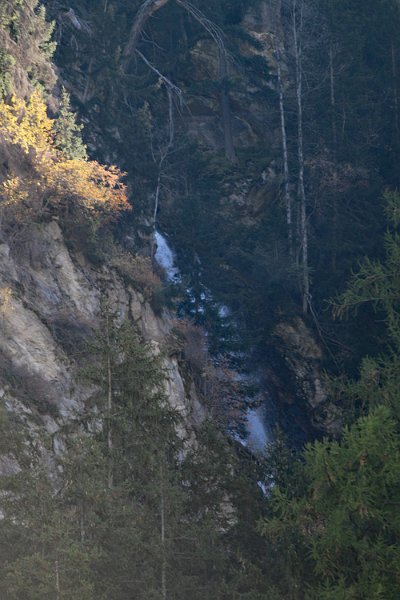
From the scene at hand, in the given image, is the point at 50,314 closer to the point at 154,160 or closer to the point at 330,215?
the point at 154,160

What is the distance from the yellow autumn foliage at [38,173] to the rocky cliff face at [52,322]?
0.86 m

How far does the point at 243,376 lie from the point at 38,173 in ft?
43.1

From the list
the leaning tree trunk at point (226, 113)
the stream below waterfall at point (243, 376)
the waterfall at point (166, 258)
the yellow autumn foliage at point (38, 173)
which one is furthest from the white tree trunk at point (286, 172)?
the yellow autumn foliage at point (38, 173)

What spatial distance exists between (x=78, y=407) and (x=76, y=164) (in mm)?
8269

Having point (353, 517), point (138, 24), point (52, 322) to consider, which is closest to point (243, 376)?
point (52, 322)

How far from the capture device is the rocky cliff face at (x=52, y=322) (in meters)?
24.0

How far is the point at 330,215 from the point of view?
4212cm

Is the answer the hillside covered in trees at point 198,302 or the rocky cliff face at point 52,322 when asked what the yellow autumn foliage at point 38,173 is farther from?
the rocky cliff face at point 52,322

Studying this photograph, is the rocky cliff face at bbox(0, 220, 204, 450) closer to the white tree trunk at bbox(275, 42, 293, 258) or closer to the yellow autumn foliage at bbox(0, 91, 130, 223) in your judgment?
the yellow autumn foliage at bbox(0, 91, 130, 223)

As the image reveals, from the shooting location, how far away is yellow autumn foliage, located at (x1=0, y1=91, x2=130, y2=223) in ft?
88.9

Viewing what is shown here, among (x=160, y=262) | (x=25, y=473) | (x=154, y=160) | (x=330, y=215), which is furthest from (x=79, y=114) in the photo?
(x=25, y=473)

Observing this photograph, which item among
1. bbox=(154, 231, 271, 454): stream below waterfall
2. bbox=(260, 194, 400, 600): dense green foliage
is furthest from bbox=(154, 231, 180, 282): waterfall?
bbox=(260, 194, 400, 600): dense green foliage

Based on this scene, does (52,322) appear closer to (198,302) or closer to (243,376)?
(198,302)

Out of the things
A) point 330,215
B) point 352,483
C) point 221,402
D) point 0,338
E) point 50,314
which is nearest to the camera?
point 352,483
